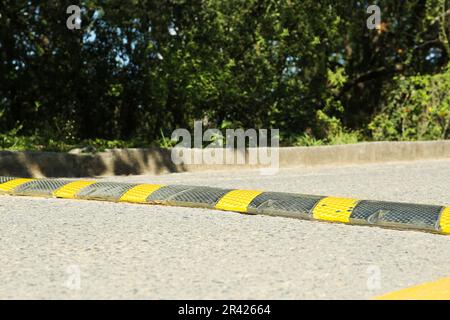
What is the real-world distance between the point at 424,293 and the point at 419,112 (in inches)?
382

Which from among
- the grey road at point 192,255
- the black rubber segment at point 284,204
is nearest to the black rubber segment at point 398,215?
the grey road at point 192,255

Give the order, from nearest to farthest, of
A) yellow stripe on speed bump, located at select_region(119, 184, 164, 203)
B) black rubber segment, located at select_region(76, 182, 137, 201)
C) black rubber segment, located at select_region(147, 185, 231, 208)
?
1. black rubber segment, located at select_region(147, 185, 231, 208)
2. yellow stripe on speed bump, located at select_region(119, 184, 164, 203)
3. black rubber segment, located at select_region(76, 182, 137, 201)

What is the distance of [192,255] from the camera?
3.88m

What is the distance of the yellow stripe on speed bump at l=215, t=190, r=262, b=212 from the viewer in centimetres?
549

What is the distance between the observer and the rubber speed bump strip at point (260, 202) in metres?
4.93

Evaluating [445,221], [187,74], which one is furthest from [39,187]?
[187,74]

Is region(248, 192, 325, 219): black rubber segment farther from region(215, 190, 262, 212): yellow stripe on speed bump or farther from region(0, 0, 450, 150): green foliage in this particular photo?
region(0, 0, 450, 150): green foliage

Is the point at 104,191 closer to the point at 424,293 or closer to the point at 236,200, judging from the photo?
A: the point at 236,200

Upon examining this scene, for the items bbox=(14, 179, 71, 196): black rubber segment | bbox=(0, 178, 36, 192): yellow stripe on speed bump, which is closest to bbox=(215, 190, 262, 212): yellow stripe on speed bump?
bbox=(14, 179, 71, 196): black rubber segment

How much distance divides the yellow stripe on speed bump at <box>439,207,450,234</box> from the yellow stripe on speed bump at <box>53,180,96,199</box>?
120 inches

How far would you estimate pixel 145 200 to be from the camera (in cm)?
581

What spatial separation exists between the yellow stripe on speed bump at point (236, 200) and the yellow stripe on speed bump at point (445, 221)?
56.8 inches

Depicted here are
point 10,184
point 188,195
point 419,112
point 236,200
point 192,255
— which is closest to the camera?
point 192,255
